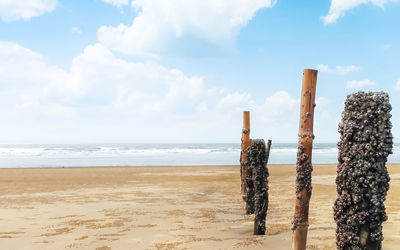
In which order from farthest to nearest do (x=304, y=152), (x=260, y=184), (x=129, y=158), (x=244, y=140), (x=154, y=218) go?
(x=129, y=158)
(x=244, y=140)
(x=154, y=218)
(x=260, y=184)
(x=304, y=152)

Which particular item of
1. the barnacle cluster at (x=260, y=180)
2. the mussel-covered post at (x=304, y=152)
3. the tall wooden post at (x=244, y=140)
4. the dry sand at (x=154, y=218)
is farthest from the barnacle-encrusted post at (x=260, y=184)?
the tall wooden post at (x=244, y=140)

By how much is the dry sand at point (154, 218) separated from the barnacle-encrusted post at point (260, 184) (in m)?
0.41

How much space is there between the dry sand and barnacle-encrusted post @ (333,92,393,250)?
3079 millimetres

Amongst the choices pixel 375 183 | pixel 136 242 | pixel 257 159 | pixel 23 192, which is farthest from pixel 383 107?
pixel 23 192

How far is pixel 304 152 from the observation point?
7.40 meters

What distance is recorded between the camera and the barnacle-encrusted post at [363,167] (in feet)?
19.1

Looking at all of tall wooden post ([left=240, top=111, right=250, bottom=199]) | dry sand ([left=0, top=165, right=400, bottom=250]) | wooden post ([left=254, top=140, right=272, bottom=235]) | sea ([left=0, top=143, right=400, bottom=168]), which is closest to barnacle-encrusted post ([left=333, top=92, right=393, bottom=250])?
dry sand ([left=0, top=165, right=400, bottom=250])

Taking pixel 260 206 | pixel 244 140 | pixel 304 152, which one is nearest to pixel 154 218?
pixel 260 206

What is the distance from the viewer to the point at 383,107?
5832mm

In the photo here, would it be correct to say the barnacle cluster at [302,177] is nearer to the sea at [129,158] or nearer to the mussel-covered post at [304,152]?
the mussel-covered post at [304,152]

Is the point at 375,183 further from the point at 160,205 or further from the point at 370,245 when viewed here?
the point at 160,205

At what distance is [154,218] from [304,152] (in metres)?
7.06

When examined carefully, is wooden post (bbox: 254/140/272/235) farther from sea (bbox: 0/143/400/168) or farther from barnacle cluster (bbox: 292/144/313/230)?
sea (bbox: 0/143/400/168)

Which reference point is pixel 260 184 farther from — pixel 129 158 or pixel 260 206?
pixel 129 158
